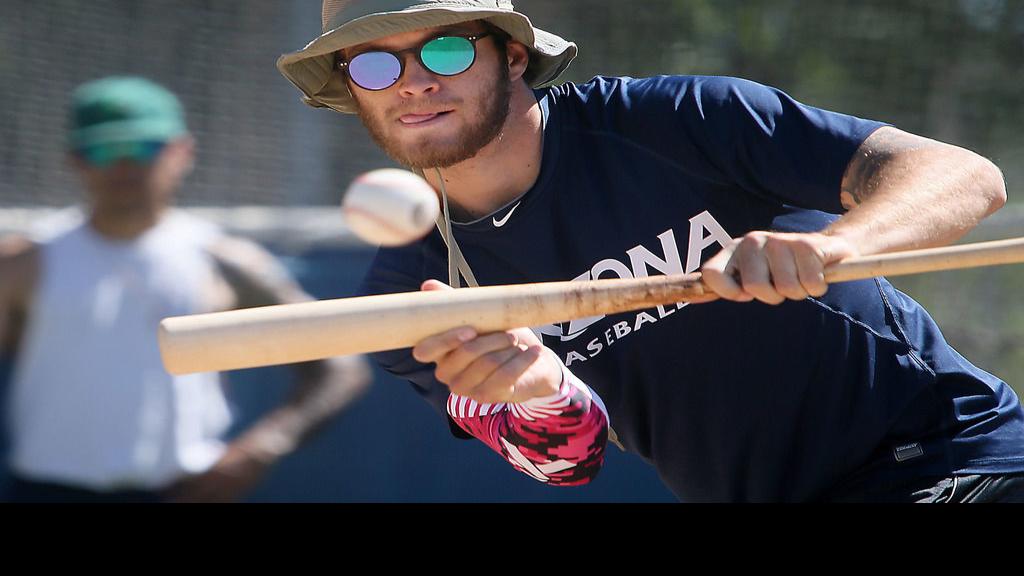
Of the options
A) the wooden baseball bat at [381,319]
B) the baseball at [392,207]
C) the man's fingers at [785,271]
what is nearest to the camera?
the man's fingers at [785,271]

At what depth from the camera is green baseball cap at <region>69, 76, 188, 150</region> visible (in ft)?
12.5

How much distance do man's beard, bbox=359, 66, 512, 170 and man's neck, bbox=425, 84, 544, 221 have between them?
1.1 inches

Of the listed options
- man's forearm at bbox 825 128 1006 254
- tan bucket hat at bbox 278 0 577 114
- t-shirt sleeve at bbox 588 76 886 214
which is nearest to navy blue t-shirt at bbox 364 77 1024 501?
t-shirt sleeve at bbox 588 76 886 214

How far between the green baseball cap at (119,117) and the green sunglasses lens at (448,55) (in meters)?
1.32

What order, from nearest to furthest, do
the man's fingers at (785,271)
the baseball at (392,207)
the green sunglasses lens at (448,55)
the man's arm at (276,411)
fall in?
the man's fingers at (785,271) → the baseball at (392,207) → the green sunglasses lens at (448,55) → the man's arm at (276,411)

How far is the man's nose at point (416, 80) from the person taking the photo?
277cm

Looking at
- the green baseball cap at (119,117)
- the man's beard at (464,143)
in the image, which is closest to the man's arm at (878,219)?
the man's beard at (464,143)

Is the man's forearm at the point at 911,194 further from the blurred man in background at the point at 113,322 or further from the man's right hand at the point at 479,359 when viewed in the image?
the blurred man in background at the point at 113,322

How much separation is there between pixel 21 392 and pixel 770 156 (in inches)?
93.0

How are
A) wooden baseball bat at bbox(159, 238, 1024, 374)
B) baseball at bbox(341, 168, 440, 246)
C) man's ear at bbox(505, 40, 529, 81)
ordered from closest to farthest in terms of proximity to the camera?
wooden baseball bat at bbox(159, 238, 1024, 374)
baseball at bbox(341, 168, 440, 246)
man's ear at bbox(505, 40, 529, 81)

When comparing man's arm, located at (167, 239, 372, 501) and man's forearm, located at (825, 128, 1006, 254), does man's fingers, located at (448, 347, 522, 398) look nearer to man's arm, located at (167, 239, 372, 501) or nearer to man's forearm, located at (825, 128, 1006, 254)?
man's forearm, located at (825, 128, 1006, 254)

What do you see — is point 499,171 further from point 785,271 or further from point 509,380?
point 785,271

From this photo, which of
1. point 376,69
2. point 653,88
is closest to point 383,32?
point 376,69

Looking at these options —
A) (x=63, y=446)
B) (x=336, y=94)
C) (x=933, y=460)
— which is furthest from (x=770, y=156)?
(x=63, y=446)
